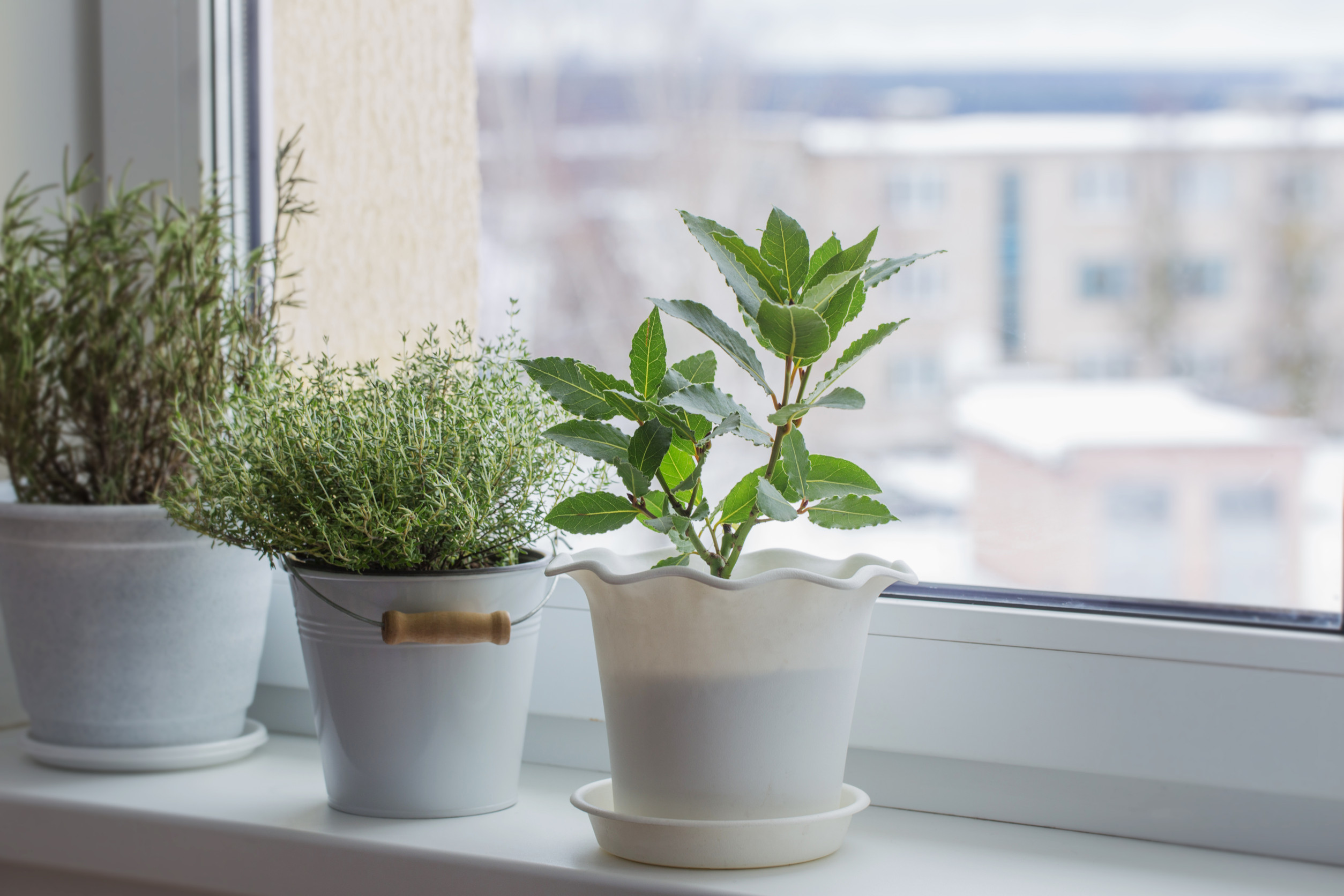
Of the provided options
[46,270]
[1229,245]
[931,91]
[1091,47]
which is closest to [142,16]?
[46,270]

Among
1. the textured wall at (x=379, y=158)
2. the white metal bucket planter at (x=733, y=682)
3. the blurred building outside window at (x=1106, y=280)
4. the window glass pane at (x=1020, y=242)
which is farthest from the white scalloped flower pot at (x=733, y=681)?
the textured wall at (x=379, y=158)

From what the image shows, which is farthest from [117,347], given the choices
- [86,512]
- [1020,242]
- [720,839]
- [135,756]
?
[1020,242]

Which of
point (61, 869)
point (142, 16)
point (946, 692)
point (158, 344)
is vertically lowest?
point (61, 869)

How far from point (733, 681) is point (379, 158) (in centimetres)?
66

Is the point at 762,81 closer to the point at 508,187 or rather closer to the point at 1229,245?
the point at 508,187

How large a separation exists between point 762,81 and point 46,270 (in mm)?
561

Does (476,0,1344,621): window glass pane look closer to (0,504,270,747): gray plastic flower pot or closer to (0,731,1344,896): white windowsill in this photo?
(0,731,1344,896): white windowsill

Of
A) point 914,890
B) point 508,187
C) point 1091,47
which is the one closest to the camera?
point 914,890

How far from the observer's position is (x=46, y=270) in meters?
0.80

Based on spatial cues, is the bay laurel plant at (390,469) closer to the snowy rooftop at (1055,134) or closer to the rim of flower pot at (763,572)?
the rim of flower pot at (763,572)

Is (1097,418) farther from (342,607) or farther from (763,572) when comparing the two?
(342,607)

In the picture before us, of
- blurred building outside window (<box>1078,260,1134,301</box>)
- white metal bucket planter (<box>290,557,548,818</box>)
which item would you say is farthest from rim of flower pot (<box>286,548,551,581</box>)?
blurred building outside window (<box>1078,260,1134,301</box>)

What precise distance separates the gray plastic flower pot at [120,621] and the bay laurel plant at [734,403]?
0.34 m

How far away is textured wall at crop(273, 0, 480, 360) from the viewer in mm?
958
